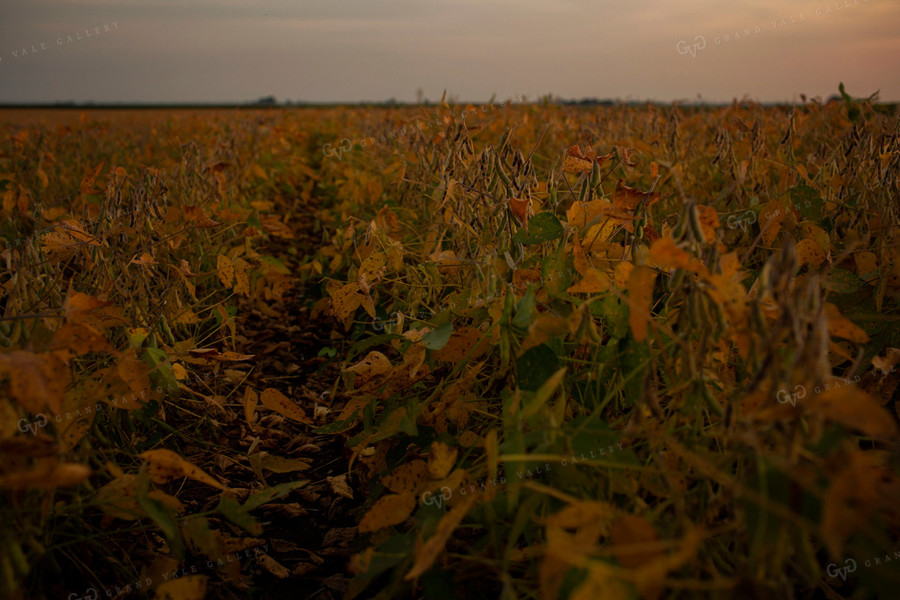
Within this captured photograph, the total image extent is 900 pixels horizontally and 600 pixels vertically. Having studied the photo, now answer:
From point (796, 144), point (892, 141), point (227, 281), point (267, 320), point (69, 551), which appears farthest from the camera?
point (796, 144)

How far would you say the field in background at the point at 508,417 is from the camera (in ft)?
2.39

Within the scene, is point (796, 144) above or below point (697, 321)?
above

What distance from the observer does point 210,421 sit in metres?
1.80

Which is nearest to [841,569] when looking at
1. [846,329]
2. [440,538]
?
[846,329]

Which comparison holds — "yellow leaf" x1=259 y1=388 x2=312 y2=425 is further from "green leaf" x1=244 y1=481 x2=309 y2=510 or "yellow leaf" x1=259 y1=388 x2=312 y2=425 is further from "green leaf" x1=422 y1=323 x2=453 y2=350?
"green leaf" x1=422 y1=323 x2=453 y2=350

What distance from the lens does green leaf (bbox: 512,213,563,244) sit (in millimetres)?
1358

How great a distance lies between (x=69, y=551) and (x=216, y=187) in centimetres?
244

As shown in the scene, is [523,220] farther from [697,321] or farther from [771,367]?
[771,367]

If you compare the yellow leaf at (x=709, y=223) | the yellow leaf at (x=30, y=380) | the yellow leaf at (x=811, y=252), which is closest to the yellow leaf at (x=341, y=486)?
the yellow leaf at (x=30, y=380)

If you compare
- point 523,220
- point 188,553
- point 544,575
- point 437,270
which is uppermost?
point 523,220

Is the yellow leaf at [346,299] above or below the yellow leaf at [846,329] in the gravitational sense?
below

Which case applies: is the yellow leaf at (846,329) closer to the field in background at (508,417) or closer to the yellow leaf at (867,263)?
the field in background at (508,417)

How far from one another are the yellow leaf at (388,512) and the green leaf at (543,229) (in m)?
0.64

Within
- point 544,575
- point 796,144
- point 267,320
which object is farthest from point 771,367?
point 796,144
